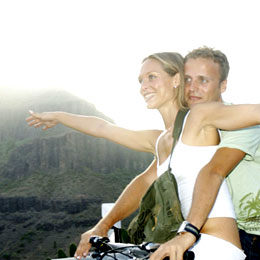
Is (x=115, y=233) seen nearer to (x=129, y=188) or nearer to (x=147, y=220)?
(x=129, y=188)

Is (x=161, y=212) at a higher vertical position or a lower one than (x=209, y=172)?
lower

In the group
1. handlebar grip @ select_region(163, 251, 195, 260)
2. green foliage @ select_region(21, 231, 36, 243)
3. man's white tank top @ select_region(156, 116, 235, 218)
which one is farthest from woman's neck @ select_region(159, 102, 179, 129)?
green foliage @ select_region(21, 231, 36, 243)

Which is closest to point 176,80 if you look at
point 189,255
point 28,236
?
point 189,255

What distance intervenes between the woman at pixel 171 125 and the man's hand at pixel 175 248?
9 cm

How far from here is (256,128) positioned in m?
1.90

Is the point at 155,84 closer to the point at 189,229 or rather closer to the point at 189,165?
the point at 189,165

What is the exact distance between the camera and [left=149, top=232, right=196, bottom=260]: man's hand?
4.68ft

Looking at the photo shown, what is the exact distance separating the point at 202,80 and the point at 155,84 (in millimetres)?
450

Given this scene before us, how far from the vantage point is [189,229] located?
58.9 inches

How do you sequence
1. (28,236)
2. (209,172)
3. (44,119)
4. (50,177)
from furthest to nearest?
(50,177) → (28,236) → (44,119) → (209,172)

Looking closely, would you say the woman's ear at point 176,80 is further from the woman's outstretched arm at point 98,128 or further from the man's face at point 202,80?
the woman's outstretched arm at point 98,128

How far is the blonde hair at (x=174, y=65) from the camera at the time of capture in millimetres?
2145

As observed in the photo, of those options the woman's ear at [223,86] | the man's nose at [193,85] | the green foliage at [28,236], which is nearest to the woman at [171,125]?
the man's nose at [193,85]

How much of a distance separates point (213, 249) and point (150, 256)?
0.87ft
